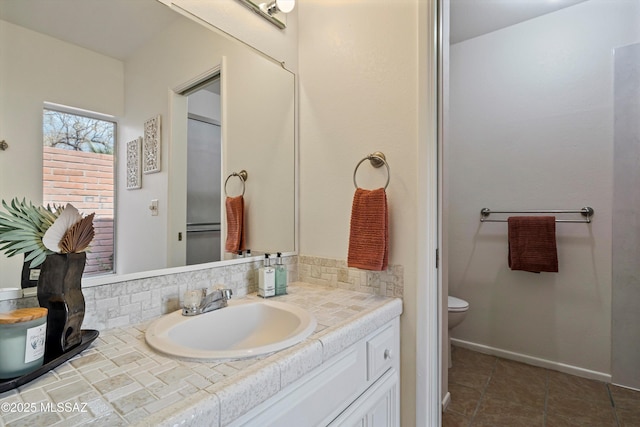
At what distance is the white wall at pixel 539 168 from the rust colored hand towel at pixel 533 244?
0.09 m

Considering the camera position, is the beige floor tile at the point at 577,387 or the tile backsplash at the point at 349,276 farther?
the beige floor tile at the point at 577,387

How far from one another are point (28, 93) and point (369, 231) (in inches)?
42.4

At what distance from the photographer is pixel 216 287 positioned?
106cm

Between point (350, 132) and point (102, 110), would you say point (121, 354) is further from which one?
point (350, 132)

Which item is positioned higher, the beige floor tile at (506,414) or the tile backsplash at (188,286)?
the tile backsplash at (188,286)

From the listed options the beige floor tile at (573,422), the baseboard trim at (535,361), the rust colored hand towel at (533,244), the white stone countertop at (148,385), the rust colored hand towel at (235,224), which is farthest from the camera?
the rust colored hand towel at (533,244)

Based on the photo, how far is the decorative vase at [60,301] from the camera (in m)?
0.66

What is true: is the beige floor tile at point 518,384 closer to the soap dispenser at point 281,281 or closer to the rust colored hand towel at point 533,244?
the rust colored hand towel at point 533,244

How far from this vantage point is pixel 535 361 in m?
2.13

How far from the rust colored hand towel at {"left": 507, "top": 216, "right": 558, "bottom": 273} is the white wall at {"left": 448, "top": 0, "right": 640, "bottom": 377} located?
0.30 feet

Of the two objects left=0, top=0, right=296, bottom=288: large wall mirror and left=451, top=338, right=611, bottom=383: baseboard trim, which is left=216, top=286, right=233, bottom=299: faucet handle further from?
left=451, top=338, right=611, bottom=383: baseboard trim

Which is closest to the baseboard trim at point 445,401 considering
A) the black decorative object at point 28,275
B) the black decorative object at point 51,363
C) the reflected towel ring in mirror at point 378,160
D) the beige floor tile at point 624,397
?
the beige floor tile at point 624,397

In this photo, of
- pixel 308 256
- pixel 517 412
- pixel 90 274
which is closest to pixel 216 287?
pixel 90 274

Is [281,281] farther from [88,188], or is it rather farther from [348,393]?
[88,188]
